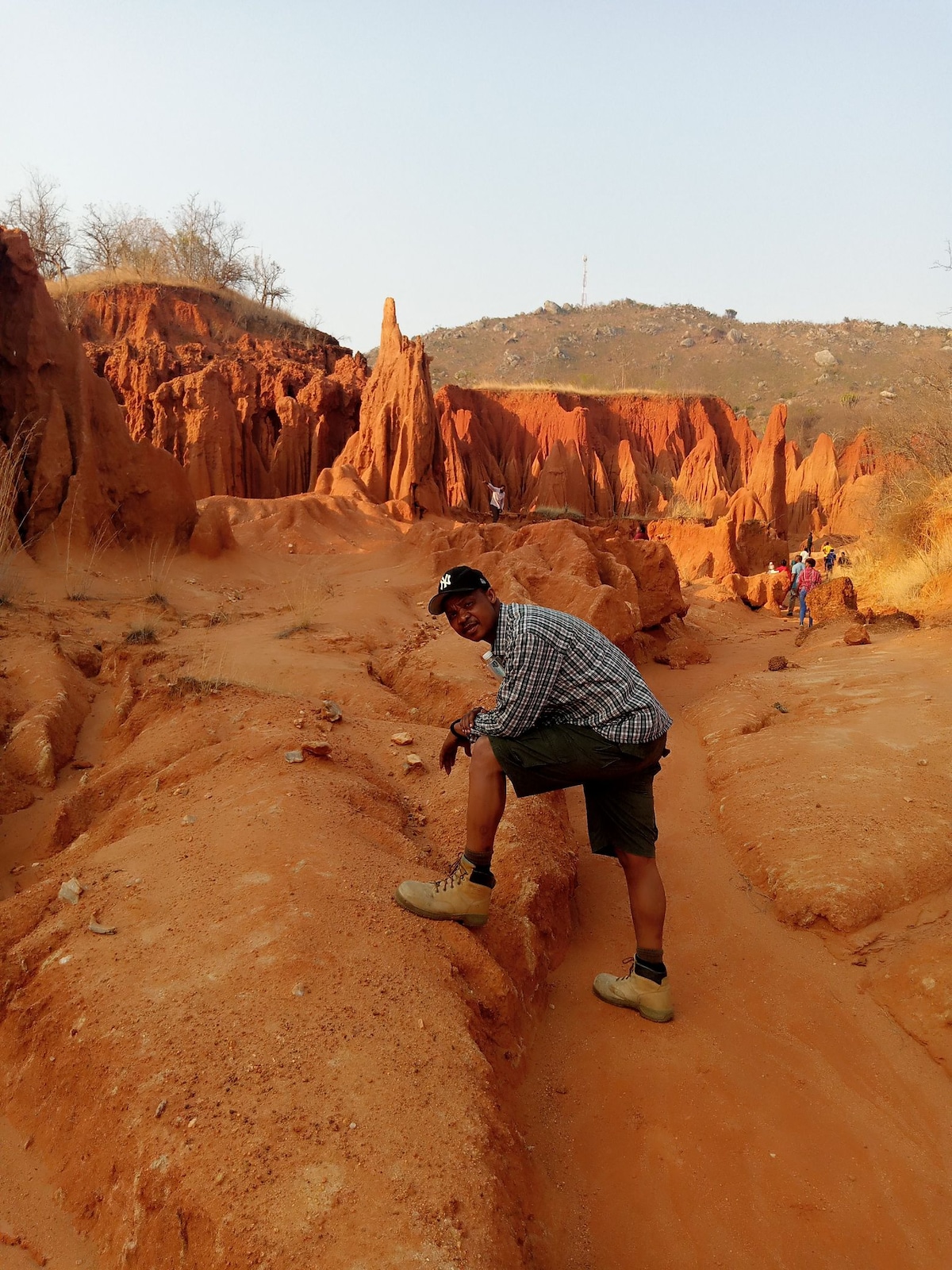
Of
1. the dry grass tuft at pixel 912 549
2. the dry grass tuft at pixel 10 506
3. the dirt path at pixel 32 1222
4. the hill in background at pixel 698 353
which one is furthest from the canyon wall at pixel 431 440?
the dirt path at pixel 32 1222

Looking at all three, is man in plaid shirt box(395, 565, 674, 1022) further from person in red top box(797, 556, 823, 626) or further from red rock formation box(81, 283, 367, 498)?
red rock formation box(81, 283, 367, 498)

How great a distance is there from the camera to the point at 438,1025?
2127 millimetres

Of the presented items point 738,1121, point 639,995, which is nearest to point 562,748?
point 639,995

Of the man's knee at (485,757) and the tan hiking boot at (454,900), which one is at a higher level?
the man's knee at (485,757)

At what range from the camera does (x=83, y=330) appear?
24.5 m

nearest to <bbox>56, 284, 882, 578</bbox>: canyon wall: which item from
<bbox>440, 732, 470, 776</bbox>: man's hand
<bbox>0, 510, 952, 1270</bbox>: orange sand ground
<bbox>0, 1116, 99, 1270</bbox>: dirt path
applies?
<bbox>0, 510, 952, 1270</bbox>: orange sand ground

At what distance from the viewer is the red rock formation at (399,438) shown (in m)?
18.6

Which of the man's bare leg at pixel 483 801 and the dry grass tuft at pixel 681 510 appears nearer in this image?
the man's bare leg at pixel 483 801

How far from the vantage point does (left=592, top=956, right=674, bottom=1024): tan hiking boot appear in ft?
8.59

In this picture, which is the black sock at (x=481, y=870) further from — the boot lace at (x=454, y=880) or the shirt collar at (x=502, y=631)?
the shirt collar at (x=502, y=631)

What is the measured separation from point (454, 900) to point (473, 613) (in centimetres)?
105

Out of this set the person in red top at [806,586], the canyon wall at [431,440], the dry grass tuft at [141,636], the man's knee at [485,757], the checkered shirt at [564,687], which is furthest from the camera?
the canyon wall at [431,440]

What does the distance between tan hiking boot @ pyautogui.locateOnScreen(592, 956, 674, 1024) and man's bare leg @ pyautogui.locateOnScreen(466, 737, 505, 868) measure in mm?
657

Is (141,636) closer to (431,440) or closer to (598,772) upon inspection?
(598,772)
